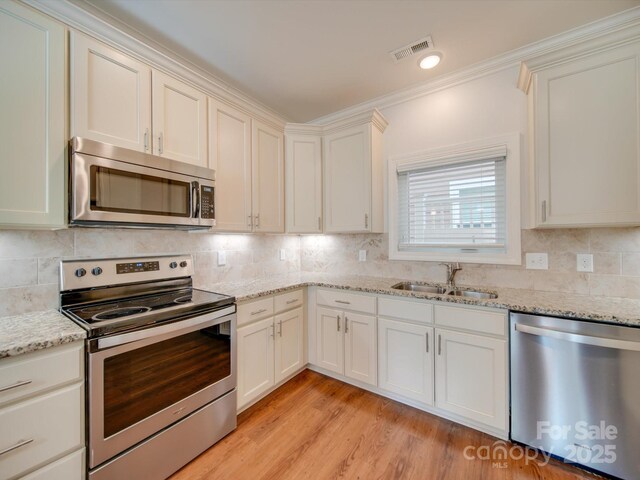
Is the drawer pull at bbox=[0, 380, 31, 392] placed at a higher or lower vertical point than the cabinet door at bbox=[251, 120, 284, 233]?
lower

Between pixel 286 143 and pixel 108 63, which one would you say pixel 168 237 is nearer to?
pixel 108 63

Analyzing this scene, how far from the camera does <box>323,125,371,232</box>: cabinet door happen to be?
2.52 metres

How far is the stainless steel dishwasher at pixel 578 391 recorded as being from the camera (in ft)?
4.44

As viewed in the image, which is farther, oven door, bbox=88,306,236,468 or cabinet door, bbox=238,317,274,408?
cabinet door, bbox=238,317,274,408

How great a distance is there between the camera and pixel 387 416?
1.97m

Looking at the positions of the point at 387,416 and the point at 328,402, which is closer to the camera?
the point at 387,416

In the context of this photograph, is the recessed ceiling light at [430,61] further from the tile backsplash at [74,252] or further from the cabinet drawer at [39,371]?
the cabinet drawer at [39,371]

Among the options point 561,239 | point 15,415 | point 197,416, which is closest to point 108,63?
point 15,415

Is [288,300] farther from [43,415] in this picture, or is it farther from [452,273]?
[43,415]

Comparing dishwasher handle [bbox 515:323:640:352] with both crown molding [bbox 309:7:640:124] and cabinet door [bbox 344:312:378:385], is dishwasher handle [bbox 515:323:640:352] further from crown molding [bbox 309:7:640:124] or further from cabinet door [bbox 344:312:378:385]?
crown molding [bbox 309:7:640:124]

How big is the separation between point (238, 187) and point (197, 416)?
5.42ft

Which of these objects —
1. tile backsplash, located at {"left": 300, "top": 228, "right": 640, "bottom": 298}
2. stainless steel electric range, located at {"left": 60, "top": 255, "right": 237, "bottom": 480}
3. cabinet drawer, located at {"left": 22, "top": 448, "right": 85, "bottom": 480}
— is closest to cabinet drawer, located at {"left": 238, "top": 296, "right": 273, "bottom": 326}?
stainless steel electric range, located at {"left": 60, "top": 255, "right": 237, "bottom": 480}

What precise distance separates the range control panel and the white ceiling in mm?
1579

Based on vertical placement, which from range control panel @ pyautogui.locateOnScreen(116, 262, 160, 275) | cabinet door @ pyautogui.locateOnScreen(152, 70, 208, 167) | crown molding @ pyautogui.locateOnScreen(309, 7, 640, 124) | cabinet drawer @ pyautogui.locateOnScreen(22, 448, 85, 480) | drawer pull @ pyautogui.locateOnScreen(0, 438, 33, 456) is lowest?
cabinet drawer @ pyautogui.locateOnScreen(22, 448, 85, 480)
